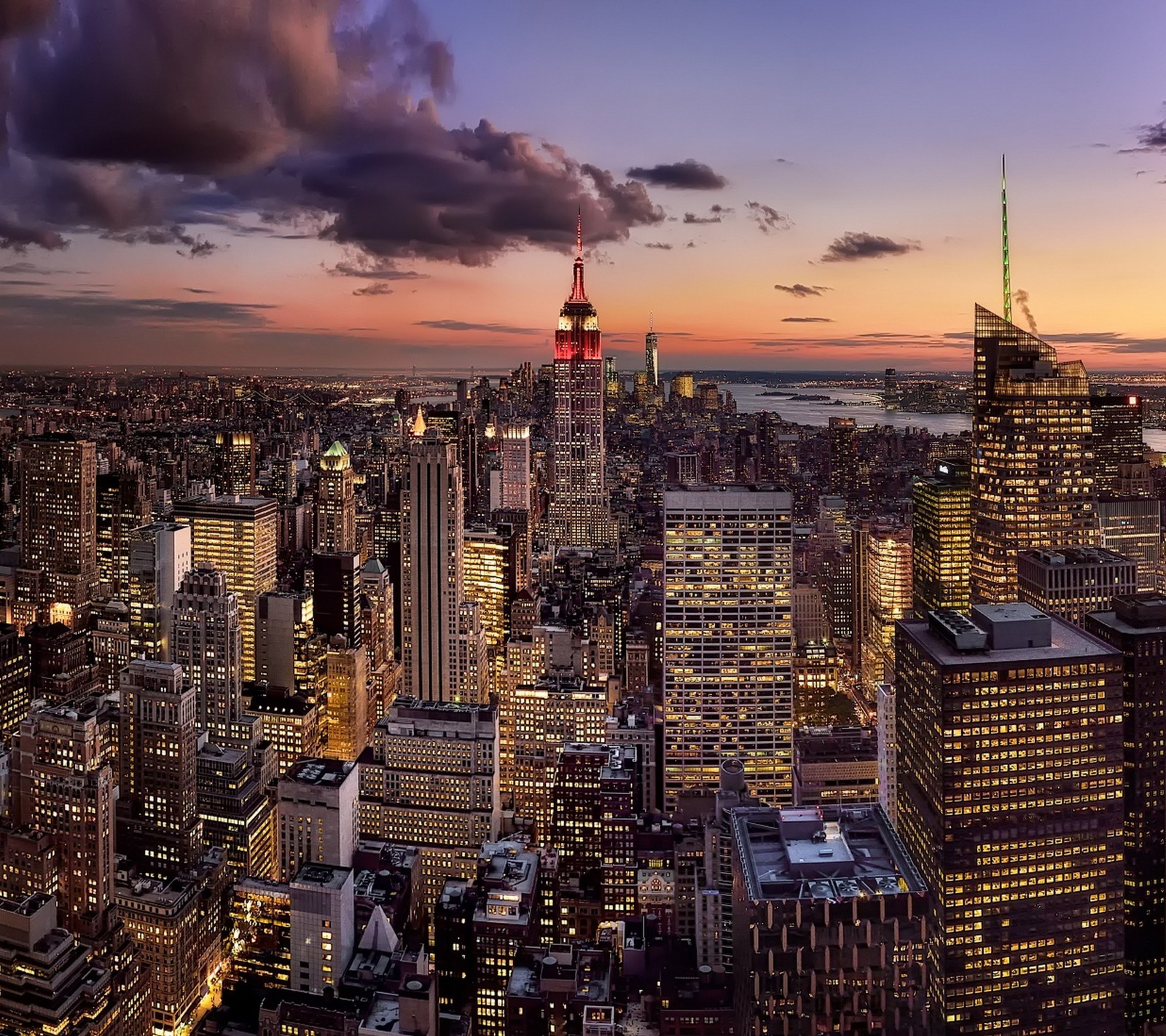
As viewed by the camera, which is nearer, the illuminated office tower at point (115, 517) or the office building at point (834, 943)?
the office building at point (834, 943)

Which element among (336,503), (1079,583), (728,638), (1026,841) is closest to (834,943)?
(1026,841)

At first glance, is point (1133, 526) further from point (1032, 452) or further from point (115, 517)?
point (115, 517)

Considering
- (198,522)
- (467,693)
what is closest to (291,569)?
(198,522)

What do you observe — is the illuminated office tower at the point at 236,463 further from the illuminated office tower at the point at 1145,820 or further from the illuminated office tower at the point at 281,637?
the illuminated office tower at the point at 1145,820

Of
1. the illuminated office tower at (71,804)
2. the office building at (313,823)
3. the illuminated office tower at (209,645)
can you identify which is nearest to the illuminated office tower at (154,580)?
the illuminated office tower at (209,645)

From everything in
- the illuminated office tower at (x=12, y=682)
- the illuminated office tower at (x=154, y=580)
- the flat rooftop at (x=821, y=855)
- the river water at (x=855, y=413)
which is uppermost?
the river water at (x=855, y=413)

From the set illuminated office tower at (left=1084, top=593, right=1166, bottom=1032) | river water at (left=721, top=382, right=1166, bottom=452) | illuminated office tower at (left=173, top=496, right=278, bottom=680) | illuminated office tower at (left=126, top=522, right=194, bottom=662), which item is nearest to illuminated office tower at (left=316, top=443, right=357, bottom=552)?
illuminated office tower at (left=173, top=496, right=278, bottom=680)
